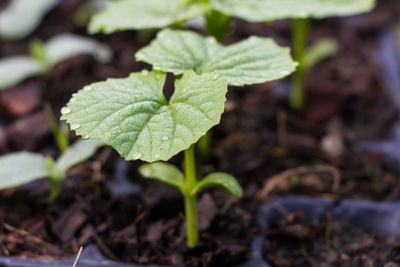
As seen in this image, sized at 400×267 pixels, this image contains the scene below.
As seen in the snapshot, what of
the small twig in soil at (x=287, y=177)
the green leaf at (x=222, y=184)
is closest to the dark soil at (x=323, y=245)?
the small twig in soil at (x=287, y=177)

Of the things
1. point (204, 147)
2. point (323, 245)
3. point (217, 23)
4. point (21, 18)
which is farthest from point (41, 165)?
point (21, 18)

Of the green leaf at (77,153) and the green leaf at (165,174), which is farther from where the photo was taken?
the green leaf at (77,153)

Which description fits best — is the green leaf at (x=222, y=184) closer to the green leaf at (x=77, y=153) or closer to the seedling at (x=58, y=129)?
the green leaf at (x=77, y=153)

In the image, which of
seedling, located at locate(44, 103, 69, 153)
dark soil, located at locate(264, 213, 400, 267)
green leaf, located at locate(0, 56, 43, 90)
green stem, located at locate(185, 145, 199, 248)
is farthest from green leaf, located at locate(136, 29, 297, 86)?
green leaf, located at locate(0, 56, 43, 90)

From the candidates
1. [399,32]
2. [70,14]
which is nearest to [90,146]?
[70,14]

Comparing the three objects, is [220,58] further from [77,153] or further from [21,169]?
[21,169]

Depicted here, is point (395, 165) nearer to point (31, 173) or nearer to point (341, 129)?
point (341, 129)

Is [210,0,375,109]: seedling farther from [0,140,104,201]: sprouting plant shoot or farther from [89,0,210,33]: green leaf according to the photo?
[0,140,104,201]: sprouting plant shoot
